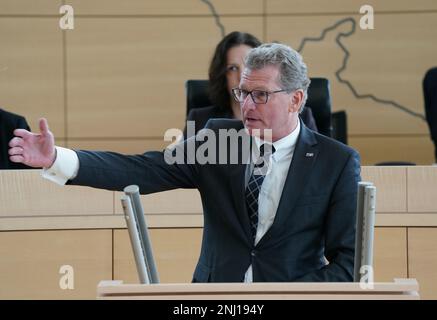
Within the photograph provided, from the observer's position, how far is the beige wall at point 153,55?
5.62 meters

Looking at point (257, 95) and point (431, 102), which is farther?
point (431, 102)

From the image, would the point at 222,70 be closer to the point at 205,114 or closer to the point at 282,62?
the point at 205,114

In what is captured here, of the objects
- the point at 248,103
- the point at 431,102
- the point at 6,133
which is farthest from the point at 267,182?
the point at 431,102

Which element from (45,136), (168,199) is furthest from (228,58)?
(45,136)

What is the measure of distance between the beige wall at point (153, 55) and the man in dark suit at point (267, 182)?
3357mm

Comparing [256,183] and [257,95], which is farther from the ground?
[257,95]

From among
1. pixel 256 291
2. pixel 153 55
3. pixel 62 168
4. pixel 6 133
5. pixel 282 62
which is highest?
pixel 153 55

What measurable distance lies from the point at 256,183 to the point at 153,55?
3.54 m

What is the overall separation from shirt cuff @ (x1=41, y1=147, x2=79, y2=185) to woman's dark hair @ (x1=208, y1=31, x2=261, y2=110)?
4.73ft

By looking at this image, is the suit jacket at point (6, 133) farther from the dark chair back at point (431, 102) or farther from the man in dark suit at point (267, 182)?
the dark chair back at point (431, 102)

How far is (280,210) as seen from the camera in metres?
2.22

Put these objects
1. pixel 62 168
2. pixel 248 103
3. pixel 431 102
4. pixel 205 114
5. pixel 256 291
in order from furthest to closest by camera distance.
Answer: pixel 431 102, pixel 205 114, pixel 248 103, pixel 62 168, pixel 256 291

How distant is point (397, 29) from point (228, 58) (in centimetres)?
247

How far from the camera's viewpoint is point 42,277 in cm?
305
